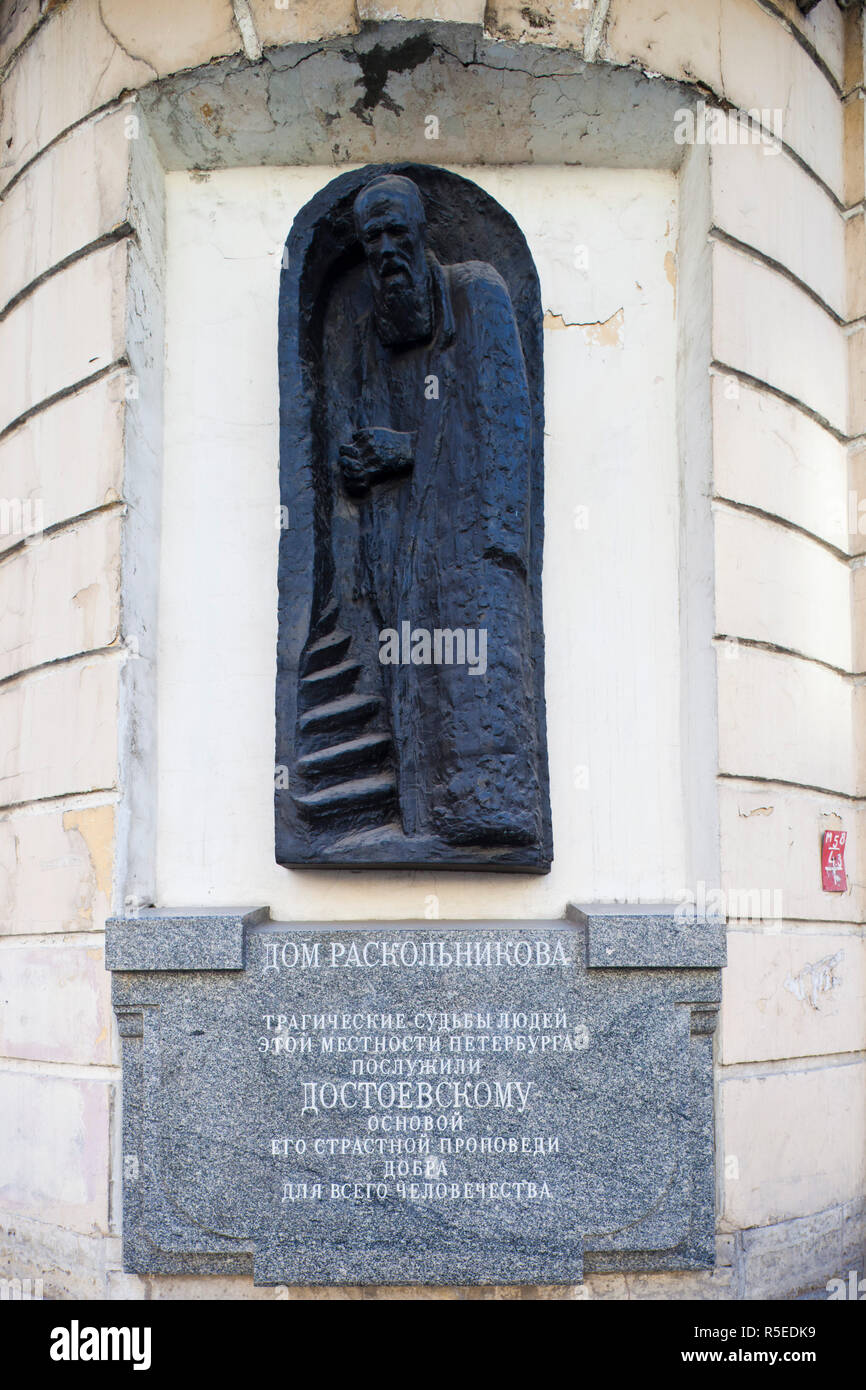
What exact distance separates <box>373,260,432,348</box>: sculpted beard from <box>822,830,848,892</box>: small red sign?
6.97ft

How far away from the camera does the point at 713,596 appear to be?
3496 millimetres

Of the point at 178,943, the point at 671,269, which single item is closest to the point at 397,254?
the point at 671,269

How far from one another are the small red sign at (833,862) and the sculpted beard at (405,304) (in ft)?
6.97

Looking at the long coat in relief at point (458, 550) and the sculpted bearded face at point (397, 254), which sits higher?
the sculpted bearded face at point (397, 254)

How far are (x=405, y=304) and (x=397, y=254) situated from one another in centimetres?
15

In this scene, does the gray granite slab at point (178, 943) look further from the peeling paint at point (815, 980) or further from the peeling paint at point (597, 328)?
the peeling paint at point (597, 328)

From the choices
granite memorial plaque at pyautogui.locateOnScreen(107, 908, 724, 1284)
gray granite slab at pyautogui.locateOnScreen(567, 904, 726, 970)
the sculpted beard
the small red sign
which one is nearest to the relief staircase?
granite memorial plaque at pyautogui.locateOnScreen(107, 908, 724, 1284)

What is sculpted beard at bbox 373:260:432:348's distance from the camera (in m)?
3.48

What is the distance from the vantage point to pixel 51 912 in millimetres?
3496

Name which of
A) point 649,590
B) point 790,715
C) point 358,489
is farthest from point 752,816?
point 358,489

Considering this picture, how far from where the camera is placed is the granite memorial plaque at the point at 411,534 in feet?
10.8

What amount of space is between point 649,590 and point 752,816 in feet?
2.70

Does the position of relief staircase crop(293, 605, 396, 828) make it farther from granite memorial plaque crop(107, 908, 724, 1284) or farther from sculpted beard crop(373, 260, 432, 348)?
sculpted beard crop(373, 260, 432, 348)

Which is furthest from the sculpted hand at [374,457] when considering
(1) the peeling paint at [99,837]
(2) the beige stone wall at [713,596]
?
(1) the peeling paint at [99,837]
